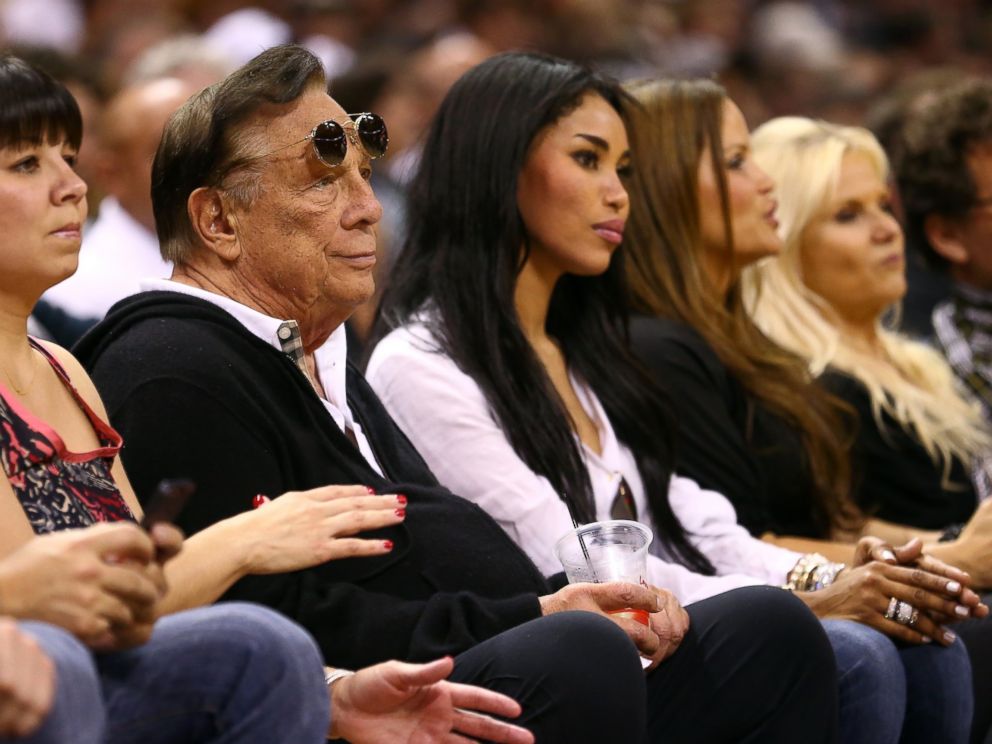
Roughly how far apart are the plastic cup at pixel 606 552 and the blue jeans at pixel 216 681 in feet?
2.37

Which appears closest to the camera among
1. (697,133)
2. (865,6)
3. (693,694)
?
(693,694)

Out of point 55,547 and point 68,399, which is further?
point 68,399

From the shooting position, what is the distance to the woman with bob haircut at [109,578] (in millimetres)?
1593

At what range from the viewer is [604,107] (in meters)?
3.10

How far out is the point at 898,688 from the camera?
269cm

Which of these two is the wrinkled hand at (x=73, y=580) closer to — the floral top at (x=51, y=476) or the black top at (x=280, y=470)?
the floral top at (x=51, y=476)

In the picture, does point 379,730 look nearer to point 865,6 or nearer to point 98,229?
point 98,229

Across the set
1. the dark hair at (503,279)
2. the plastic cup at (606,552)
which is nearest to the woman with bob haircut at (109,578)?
the plastic cup at (606,552)

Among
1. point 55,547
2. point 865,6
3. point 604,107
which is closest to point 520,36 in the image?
point 865,6

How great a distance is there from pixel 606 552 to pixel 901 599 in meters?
0.69

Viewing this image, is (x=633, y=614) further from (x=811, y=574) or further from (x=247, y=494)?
(x=811, y=574)

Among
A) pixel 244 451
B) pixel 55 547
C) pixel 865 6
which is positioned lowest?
pixel 865 6

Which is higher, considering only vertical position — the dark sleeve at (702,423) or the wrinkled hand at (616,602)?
the wrinkled hand at (616,602)

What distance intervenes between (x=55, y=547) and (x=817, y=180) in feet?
9.07
